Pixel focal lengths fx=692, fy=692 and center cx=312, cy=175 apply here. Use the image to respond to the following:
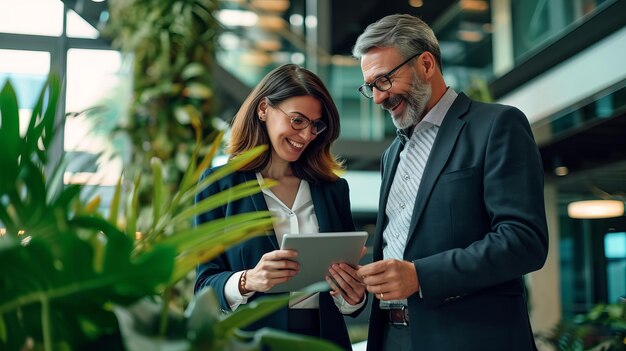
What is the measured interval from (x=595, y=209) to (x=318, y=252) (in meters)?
5.48

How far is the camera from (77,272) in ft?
2.09

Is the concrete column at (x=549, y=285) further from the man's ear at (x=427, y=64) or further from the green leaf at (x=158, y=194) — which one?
the green leaf at (x=158, y=194)

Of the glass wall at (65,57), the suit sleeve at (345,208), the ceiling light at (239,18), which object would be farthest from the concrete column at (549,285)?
the suit sleeve at (345,208)

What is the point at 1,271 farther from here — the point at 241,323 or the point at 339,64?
the point at 339,64

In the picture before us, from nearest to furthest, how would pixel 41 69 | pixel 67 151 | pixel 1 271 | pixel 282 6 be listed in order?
pixel 1 271
pixel 67 151
pixel 41 69
pixel 282 6

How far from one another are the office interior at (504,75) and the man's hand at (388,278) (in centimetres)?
121

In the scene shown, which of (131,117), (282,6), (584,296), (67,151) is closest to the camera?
(67,151)

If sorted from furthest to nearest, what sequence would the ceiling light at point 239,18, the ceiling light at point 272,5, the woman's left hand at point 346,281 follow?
the ceiling light at point 272,5 < the ceiling light at point 239,18 < the woman's left hand at point 346,281

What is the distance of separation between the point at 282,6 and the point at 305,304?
721cm

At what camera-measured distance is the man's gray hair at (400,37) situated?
6.96 feet

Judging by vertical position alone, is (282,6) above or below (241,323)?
above

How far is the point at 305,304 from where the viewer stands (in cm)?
204

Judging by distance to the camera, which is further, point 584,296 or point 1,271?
point 584,296

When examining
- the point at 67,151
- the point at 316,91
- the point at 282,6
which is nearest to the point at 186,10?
the point at 316,91
